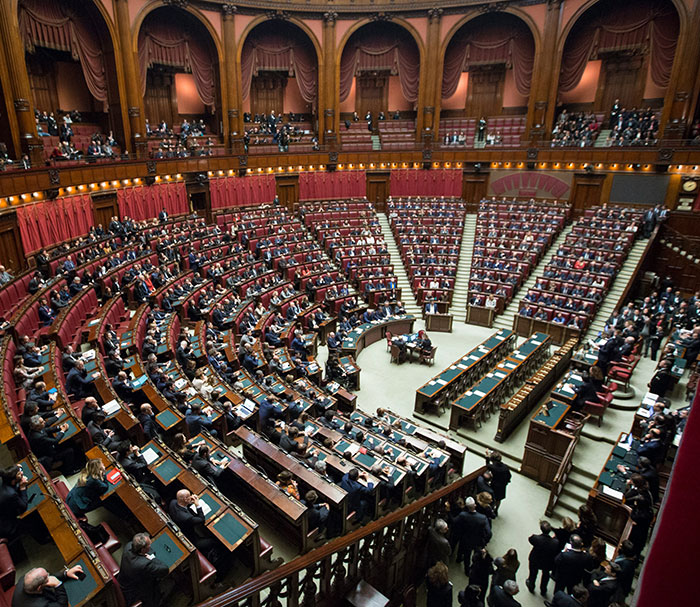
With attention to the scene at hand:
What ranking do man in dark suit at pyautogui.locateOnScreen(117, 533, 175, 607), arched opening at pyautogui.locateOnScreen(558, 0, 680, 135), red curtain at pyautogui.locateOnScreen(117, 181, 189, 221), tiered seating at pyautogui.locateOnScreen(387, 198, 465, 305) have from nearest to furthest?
man in dark suit at pyautogui.locateOnScreen(117, 533, 175, 607), tiered seating at pyautogui.locateOnScreen(387, 198, 465, 305), red curtain at pyautogui.locateOnScreen(117, 181, 189, 221), arched opening at pyautogui.locateOnScreen(558, 0, 680, 135)

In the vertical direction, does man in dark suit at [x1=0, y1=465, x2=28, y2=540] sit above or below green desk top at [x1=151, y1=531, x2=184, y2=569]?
above

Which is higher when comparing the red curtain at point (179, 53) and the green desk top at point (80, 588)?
the red curtain at point (179, 53)

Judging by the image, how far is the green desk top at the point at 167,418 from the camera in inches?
249

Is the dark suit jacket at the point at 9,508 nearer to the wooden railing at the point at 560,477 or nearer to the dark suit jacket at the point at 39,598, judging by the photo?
the dark suit jacket at the point at 39,598

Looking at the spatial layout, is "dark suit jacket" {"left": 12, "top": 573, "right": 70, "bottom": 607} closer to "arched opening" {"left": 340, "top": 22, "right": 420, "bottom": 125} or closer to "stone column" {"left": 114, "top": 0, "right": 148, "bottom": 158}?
"stone column" {"left": 114, "top": 0, "right": 148, "bottom": 158}

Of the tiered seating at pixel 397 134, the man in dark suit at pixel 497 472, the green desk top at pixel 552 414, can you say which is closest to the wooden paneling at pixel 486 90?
the tiered seating at pixel 397 134

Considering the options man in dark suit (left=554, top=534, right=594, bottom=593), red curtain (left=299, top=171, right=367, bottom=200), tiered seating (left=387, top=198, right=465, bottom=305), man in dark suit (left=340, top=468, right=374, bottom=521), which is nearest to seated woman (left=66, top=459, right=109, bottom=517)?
man in dark suit (left=340, top=468, right=374, bottom=521)

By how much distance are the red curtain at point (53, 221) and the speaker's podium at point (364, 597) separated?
12.6 metres

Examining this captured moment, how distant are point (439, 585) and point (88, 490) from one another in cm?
339

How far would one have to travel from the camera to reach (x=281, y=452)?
5.91m

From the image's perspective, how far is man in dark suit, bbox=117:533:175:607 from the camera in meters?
3.53

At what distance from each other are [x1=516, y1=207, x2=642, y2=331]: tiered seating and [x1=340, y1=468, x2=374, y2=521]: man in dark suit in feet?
32.8

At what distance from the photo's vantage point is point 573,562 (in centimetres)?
499

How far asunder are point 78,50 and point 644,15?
23.2 m
